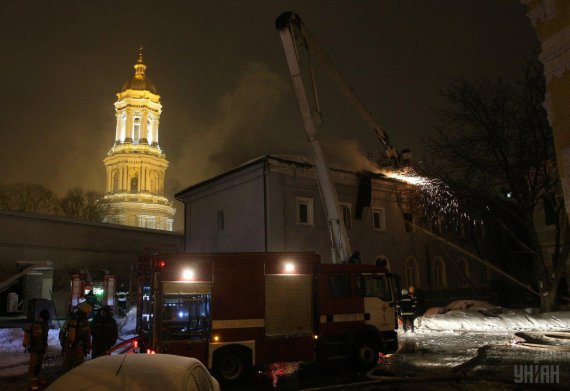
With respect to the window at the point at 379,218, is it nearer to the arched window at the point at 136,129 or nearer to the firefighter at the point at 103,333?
the firefighter at the point at 103,333

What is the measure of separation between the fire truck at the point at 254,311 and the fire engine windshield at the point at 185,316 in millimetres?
21

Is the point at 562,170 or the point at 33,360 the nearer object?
the point at 562,170

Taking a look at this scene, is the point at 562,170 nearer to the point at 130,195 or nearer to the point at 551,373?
the point at 551,373

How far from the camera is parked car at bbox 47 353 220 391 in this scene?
15.0 feet

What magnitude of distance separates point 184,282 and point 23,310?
822 inches

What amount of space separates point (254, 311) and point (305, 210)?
13.1 m

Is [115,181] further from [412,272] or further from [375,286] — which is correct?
[375,286]

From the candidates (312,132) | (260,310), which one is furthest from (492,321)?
(260,310)

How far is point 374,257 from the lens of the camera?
26.4 m

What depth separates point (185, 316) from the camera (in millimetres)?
10453

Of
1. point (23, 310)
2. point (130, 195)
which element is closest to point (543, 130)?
point (23, 310)

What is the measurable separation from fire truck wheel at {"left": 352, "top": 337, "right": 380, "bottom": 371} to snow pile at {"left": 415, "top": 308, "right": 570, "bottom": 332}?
8.37 m

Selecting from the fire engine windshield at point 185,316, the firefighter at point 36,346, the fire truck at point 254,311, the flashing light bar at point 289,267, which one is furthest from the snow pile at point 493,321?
the firefighter at point 36,346

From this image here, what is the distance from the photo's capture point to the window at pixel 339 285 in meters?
12.0
